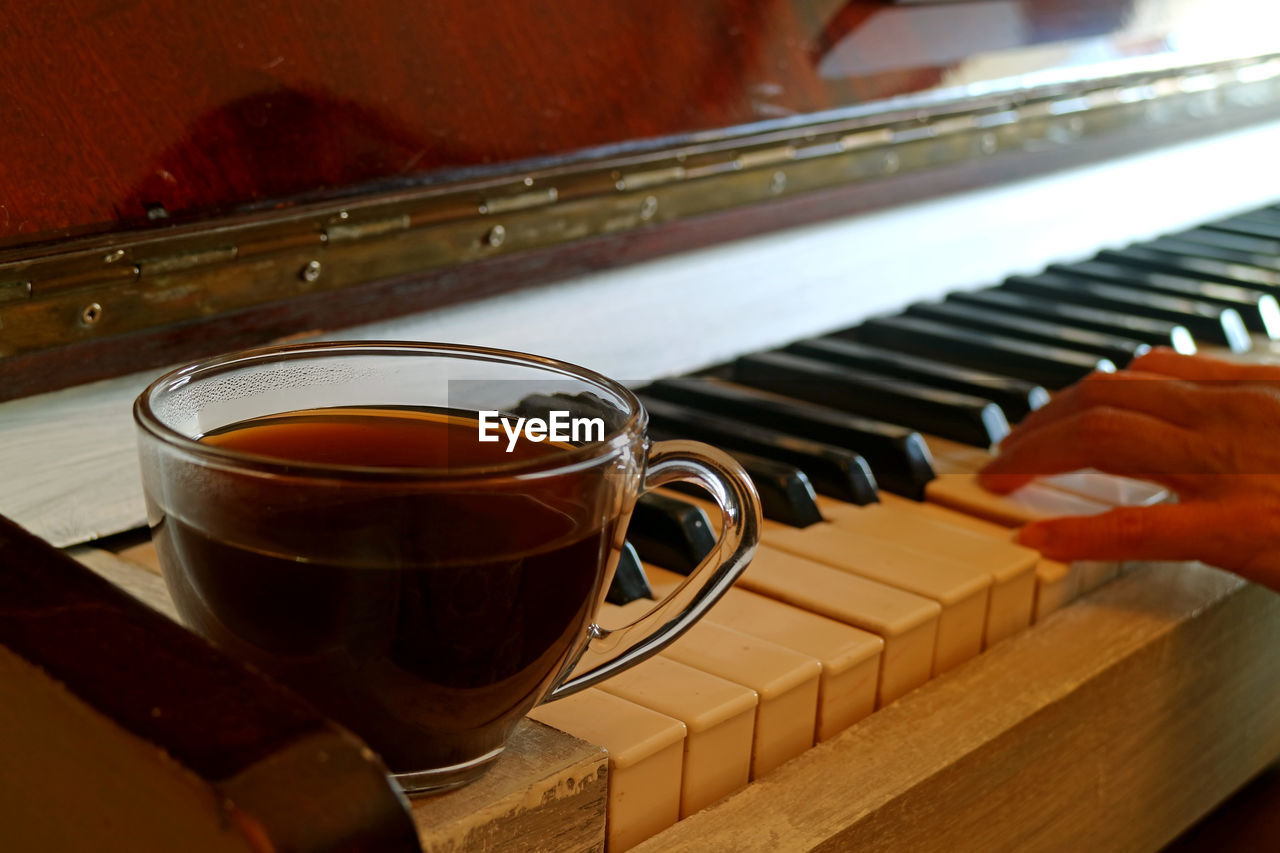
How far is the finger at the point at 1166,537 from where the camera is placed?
1.03 metres

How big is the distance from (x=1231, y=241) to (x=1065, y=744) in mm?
1250

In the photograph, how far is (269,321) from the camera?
36.4 inches

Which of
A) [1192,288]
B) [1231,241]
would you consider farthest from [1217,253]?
[1192,288]

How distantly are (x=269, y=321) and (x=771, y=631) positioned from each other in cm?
39

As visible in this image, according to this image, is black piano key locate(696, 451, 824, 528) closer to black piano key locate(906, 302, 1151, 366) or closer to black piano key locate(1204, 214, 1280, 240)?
black piano key locate(906, 302, 1151, 366)

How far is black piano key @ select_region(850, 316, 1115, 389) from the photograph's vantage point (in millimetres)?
1391

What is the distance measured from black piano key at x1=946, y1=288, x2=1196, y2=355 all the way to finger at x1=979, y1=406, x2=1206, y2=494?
389 mm

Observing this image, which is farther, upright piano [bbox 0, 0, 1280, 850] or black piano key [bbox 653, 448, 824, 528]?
black piano key [bbox 653, 448, 824, 528]

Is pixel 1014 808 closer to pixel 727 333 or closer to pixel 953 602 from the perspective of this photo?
pixel 953 602

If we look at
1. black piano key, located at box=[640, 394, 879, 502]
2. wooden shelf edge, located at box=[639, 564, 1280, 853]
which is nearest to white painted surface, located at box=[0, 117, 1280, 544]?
black piano key, located at box=[640, 394, 879, 502]

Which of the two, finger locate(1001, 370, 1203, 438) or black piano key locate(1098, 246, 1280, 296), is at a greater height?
finger locate(1001, 370, 1203, 438)

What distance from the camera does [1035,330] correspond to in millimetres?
1484

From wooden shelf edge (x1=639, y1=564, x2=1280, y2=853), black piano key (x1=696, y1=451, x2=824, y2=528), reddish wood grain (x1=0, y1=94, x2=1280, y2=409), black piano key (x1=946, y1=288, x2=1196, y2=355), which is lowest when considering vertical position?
wooden shelf edge (x1=639, y1=564, x2=1280, y2=853)

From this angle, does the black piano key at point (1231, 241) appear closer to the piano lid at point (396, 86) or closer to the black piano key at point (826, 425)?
A: the piano lid at point (396, 86)
